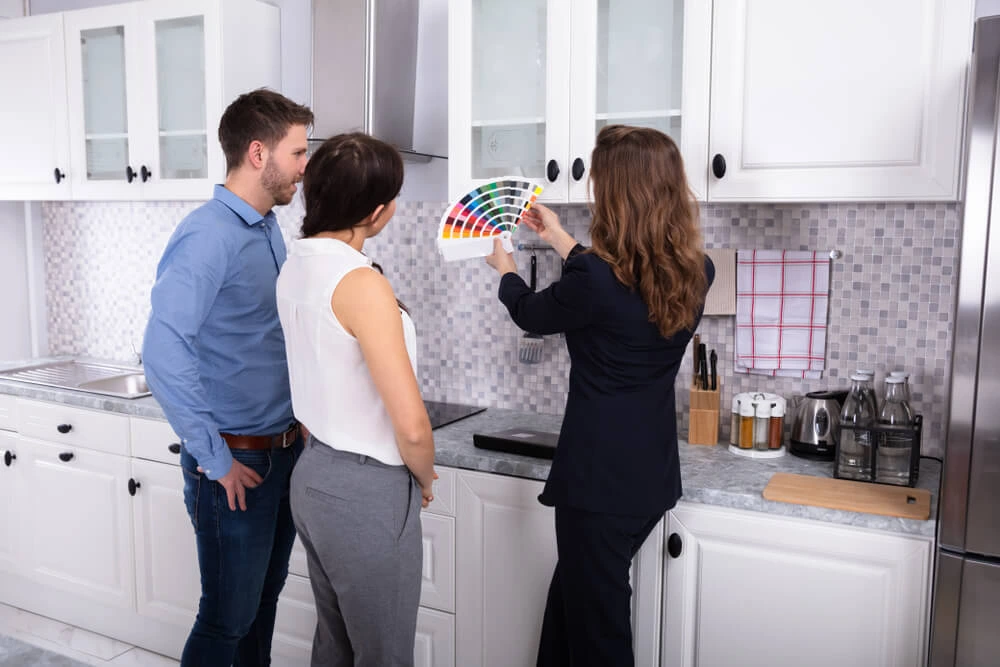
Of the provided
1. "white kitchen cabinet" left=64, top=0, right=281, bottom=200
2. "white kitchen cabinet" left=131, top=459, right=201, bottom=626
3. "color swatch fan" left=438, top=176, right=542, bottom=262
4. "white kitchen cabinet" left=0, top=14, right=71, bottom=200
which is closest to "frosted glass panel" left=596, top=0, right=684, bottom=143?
"color swatch fan" left=438, top=176, right=542, bottom=262

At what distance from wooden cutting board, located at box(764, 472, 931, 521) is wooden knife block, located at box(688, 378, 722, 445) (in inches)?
13.0

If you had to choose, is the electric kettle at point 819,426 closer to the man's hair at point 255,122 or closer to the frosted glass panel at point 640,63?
the frosted glass panel at point 640,63

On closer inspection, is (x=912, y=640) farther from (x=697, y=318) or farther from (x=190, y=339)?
(x=190, y=339)

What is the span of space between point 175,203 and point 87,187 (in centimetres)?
34

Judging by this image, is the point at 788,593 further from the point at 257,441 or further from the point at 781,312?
the point at 257,441

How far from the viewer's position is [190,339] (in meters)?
1.85

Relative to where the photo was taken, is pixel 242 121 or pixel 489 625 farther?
pixel 489 625

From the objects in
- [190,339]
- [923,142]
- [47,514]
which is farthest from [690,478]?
[47,514]

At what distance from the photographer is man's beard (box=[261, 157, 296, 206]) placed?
1.98 m

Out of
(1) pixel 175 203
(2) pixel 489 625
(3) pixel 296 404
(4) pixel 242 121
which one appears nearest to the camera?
(3) pixel 296 404

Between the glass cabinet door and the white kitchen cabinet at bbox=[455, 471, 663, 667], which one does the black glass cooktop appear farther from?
the glass cabinet door

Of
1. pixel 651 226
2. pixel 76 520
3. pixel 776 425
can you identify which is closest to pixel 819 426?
pixel 776 425

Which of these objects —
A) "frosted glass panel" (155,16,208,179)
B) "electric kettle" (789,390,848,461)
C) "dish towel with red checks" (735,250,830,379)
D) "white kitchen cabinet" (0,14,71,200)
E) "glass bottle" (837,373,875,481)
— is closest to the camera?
"glass bottle" (837,373,875,481)

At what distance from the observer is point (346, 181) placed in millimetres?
1594
